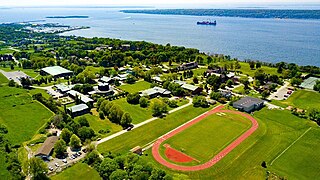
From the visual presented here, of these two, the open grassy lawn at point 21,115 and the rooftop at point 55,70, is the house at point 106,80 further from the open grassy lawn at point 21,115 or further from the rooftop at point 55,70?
the open grassy lawn at point 21,115

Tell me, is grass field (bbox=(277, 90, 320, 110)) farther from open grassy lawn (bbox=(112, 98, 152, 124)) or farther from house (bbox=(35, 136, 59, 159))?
house (bbox=(35, 136, 59, 159))

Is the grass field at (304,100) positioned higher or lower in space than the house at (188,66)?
lower

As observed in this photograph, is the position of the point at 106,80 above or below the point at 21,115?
above

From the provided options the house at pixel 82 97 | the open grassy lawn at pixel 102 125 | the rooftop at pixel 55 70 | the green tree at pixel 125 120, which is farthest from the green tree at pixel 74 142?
the rooftop at pixel 55 70

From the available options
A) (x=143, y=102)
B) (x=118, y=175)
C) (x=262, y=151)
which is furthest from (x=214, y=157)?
(x=143, y=102)

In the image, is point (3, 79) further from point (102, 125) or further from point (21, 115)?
point (102, 125)

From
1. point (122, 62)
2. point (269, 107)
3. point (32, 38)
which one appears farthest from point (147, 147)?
point (32, 38)
